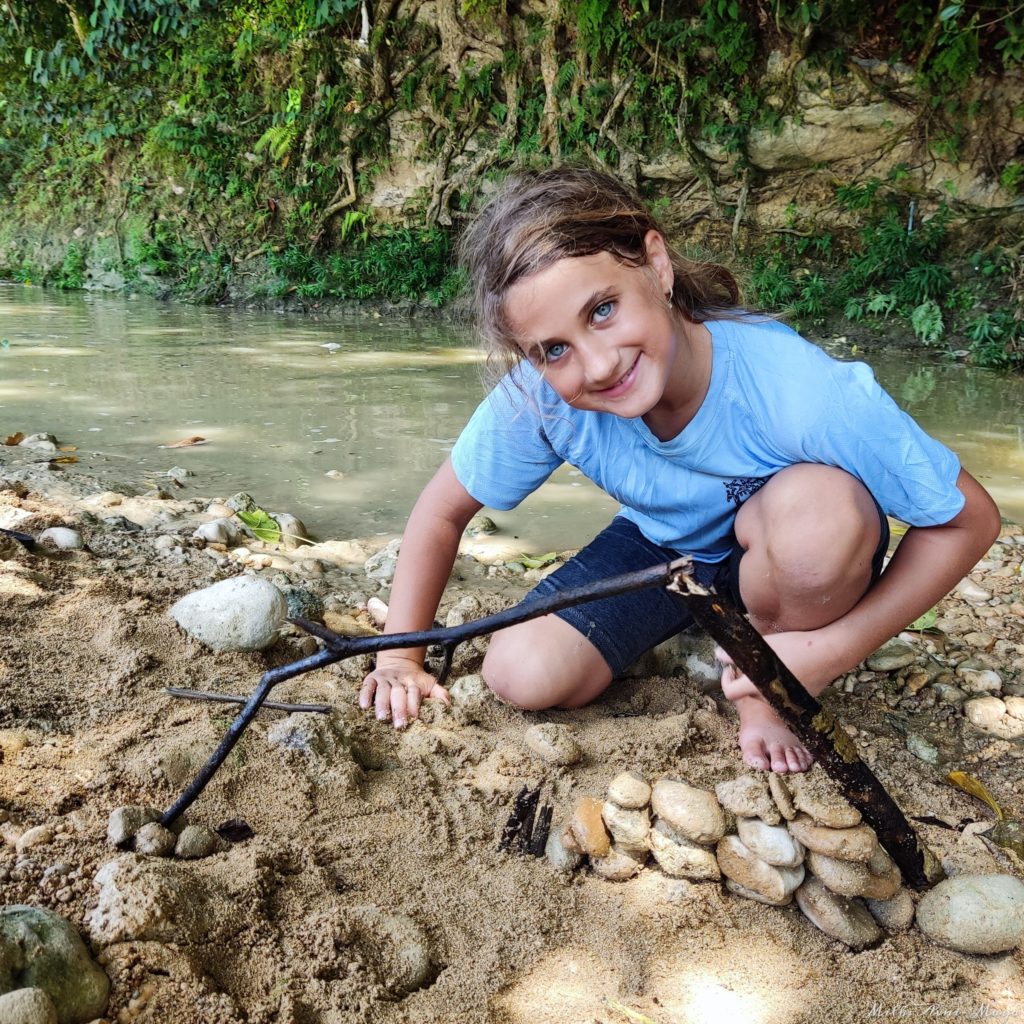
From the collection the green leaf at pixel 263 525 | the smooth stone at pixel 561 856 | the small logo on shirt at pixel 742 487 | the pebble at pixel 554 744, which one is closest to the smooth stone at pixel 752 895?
the smooth stone at pixel 561 856

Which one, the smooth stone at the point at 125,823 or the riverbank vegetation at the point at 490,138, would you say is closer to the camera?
the smooth stone at the point at 125,823

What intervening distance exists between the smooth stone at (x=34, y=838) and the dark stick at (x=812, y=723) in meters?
0.89

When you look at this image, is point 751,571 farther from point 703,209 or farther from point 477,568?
point 703,209

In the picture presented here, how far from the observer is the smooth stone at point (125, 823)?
1.19 m

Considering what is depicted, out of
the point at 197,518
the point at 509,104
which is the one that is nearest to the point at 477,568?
the point at 197,518

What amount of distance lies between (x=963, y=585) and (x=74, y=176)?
12.3 m

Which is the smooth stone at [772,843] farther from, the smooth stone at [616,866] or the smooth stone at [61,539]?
the smooth stone at [61,539]

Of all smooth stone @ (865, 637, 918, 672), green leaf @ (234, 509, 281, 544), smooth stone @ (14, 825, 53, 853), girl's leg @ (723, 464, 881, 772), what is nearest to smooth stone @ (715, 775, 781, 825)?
girl's leg @ (723, 464, 881, 772)

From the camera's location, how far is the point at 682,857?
1297mm

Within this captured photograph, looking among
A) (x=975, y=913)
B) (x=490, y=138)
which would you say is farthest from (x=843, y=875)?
(x=490, y=138)

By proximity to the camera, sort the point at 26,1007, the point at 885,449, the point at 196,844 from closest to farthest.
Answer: the point at 26,1007, the point at 196,844, the point at 885,449

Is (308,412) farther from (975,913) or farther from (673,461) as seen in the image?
(975,913)

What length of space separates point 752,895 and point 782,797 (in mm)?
151

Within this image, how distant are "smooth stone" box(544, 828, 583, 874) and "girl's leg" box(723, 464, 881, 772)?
38 centimetres
